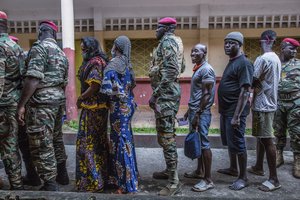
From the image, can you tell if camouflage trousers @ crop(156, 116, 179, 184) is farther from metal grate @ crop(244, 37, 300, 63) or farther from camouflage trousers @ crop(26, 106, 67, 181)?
metal grate @ crop(244, 37, 300, 63)

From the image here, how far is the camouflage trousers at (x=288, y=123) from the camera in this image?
4.11m

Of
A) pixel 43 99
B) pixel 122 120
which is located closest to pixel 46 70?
pixel 43 99

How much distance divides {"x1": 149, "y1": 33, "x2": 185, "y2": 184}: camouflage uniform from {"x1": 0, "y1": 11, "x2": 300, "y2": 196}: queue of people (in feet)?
0.04

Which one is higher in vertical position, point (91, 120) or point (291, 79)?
point (291, 79)

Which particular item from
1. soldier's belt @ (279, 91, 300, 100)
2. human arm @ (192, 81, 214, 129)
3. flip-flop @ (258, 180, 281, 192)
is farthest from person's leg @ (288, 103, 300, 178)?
human arm @ (192, 81, 214, 129)

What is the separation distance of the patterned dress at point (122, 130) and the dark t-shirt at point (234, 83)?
1093 millimetres

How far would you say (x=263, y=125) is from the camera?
352 centimetres

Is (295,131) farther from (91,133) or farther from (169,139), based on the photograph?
(91,133)

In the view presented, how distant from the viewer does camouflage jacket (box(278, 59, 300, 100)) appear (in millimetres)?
4109

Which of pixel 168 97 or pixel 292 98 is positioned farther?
pixel 292 98

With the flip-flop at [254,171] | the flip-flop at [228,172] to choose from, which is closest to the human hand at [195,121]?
the flip-flop at [228,172]

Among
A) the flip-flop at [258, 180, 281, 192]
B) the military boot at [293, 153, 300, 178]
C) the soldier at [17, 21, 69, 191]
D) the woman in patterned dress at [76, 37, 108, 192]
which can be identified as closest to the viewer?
the soldier at [17, 21, 69, 191]

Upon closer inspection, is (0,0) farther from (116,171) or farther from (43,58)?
(116,171)

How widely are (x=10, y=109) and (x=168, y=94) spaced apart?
1691 mm
